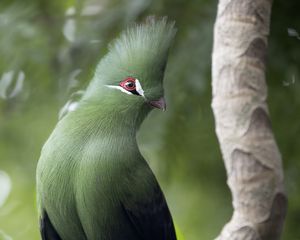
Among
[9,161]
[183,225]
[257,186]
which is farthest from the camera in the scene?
[9,161]

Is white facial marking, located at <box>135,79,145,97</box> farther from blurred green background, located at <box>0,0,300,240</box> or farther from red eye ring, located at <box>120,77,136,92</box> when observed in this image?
blurred green background, located at <box>0,0,300,240</box>

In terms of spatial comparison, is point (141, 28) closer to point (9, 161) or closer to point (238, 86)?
point (238, 86)

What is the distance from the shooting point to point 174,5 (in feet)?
3.63

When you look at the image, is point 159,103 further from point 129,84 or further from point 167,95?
point 167,95

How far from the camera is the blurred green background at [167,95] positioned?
103 cm

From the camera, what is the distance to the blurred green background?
3.38 ft

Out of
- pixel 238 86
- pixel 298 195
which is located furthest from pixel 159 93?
pixel 298 195

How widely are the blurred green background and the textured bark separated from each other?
271 millimetres

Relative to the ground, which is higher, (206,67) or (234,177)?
(206,67)

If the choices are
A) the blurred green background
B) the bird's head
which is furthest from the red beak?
the blurred green background

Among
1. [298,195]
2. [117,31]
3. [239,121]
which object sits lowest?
[298,195]

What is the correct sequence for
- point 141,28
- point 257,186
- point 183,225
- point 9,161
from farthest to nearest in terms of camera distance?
point 9,161
point 183,225
point 141,28
point 257,186

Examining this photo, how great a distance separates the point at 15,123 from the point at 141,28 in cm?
43

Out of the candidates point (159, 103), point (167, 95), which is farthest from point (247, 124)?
point (167, 95)
